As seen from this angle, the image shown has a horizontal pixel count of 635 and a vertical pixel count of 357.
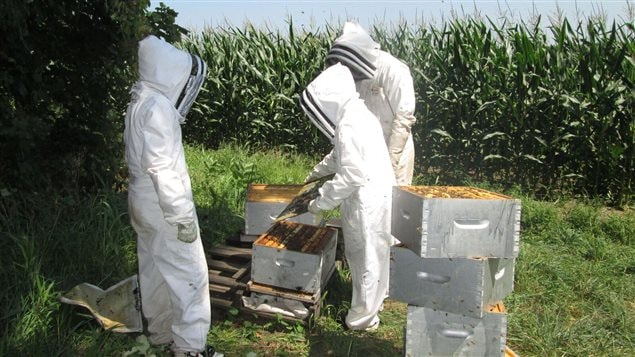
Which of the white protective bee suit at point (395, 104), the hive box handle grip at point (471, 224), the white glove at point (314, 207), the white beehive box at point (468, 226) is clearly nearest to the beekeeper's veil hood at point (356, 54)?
the white protective bee suit at point (395, 104)

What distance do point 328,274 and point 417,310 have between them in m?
1.25

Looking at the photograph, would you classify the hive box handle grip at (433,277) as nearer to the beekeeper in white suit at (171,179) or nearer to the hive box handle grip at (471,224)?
the hive box handle grip at (471,224)

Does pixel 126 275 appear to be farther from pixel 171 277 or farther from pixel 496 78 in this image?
pixel 496 78

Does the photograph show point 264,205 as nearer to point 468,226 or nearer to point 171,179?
point 171,179

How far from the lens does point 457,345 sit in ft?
8.90

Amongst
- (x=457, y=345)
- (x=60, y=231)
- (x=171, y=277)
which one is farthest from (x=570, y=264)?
(x=60, y=231)

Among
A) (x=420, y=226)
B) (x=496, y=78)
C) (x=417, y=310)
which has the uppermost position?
(x=496, y=78)

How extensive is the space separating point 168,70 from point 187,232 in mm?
893

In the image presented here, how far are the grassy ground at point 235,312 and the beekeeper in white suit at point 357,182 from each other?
41 centimetres

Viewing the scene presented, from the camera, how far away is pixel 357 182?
10.9 ft

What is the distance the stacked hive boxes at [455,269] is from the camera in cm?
255

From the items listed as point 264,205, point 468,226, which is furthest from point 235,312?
point 468,226

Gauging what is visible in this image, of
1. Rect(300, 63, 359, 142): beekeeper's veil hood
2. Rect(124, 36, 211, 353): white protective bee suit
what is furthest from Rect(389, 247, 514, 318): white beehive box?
Rect(124, 36, 211, 353): white protective bee suit

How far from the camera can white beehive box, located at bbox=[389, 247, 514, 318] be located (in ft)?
8.56
